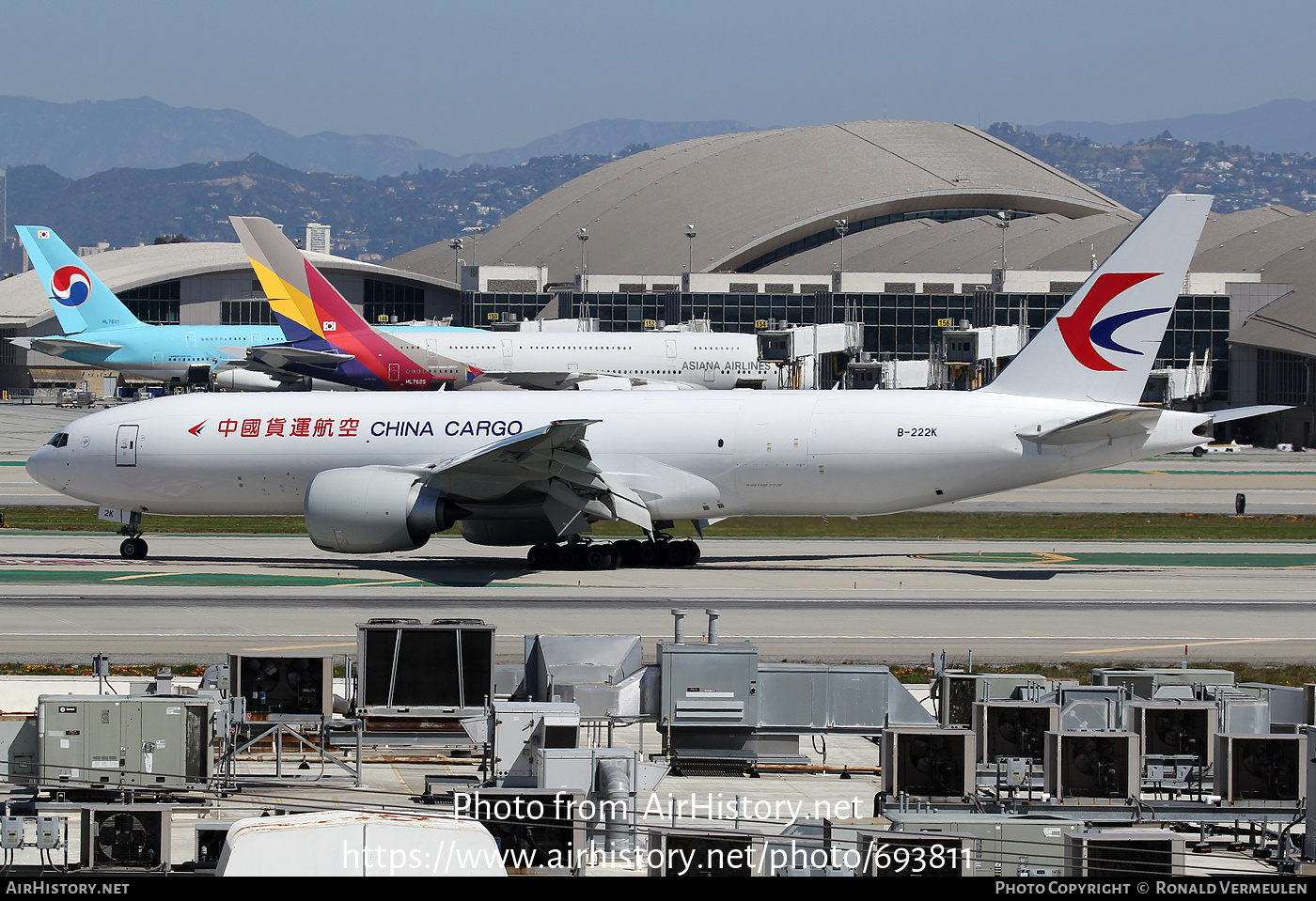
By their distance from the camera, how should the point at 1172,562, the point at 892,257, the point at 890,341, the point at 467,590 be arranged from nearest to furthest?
the point at 467,590
the point at 1172,562
the point at 890,341
the point at 892,257

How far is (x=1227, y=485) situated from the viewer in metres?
63.9

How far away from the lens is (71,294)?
105062mm

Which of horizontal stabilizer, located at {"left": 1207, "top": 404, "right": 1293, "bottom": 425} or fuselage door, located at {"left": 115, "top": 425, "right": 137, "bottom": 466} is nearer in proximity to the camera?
horizontal stabilizer, located at {"left": 1207, "top": 404, "right": 1293, "bottom": 425}

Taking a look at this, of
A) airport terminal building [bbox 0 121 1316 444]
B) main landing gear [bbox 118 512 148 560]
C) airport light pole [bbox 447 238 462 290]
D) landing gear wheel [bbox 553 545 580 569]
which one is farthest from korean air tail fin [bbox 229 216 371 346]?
airport light pole [bbox 447 238 462 290]

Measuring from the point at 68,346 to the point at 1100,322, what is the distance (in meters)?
84.8

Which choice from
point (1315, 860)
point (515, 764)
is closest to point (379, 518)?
point (515, 764)

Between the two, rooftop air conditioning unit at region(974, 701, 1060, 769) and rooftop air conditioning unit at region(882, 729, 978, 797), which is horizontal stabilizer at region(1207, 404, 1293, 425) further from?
rooftop air conditioning unit at region(882, 729, 978, 797)

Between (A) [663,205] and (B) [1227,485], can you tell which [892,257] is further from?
(B) [1227,485]

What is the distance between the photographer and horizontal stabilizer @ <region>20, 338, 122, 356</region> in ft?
338

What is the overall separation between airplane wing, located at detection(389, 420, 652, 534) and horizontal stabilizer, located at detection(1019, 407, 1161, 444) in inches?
418

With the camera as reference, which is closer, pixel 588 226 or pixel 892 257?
pixel 892 257

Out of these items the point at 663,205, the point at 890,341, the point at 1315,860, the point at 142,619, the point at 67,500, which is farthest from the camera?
the point at 663,205

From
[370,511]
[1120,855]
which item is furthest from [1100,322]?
[1120,855]
